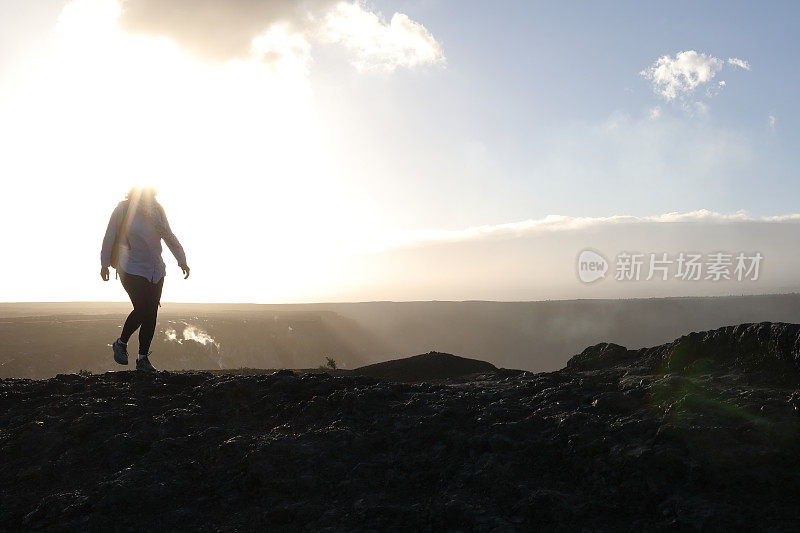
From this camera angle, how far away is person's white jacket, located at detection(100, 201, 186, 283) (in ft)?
21.1

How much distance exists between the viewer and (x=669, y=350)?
15.9 feet

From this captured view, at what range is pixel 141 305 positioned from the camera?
638 cm

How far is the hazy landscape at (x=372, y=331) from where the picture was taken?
3128 cm

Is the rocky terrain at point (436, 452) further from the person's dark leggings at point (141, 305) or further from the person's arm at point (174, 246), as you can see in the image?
the person's arm at point (174, 246)

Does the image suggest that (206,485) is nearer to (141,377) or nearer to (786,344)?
(141,377)

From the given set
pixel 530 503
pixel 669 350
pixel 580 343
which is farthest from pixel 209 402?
pixel 580 343

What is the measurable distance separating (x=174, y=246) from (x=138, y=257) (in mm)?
465

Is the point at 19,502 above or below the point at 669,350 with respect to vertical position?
below

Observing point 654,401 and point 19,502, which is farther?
point 654,401

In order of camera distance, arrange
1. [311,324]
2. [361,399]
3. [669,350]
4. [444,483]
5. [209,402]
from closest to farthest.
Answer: [444,483] < [361,399] < [209,402] < [669,350] < [311,324]

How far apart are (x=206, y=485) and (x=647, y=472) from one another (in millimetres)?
2552

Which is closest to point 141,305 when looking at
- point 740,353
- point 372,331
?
point 740,353

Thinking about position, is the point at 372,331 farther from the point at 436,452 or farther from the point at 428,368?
the point at 436,452

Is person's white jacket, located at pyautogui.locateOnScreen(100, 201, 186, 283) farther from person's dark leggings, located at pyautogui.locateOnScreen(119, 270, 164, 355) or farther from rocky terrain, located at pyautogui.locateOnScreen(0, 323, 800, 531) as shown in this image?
rocky terrain, located at pyautogui.locateOnScreen(0, 323, 800, 531)
